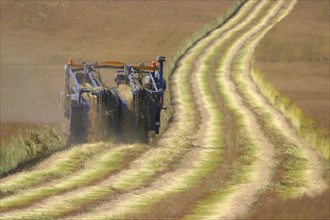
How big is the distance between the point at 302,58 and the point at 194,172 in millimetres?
35225

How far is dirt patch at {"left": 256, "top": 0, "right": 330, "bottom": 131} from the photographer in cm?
3499

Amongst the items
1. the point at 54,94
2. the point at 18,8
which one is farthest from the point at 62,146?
the point at 18,8

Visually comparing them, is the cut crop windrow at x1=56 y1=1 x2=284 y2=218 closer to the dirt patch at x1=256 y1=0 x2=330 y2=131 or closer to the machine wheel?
the machine wheel

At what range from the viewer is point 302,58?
170ft

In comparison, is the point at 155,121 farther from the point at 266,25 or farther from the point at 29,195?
the point at 266,25

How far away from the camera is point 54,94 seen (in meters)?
34.5

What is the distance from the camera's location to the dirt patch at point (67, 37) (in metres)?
34.3

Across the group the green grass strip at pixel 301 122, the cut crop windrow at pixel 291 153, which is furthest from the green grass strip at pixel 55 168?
the green grass strip at pixel 301 122

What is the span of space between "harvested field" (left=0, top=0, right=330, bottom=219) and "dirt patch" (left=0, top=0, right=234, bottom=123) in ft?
21.9

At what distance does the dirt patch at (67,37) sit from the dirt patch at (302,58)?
7.08 metres

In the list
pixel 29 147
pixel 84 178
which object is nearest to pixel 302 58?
pixel 29 147

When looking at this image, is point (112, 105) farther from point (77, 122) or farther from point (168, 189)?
point (168, 189)

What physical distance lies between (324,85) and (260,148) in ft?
64.7

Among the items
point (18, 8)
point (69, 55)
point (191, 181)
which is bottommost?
point (191, 181)
